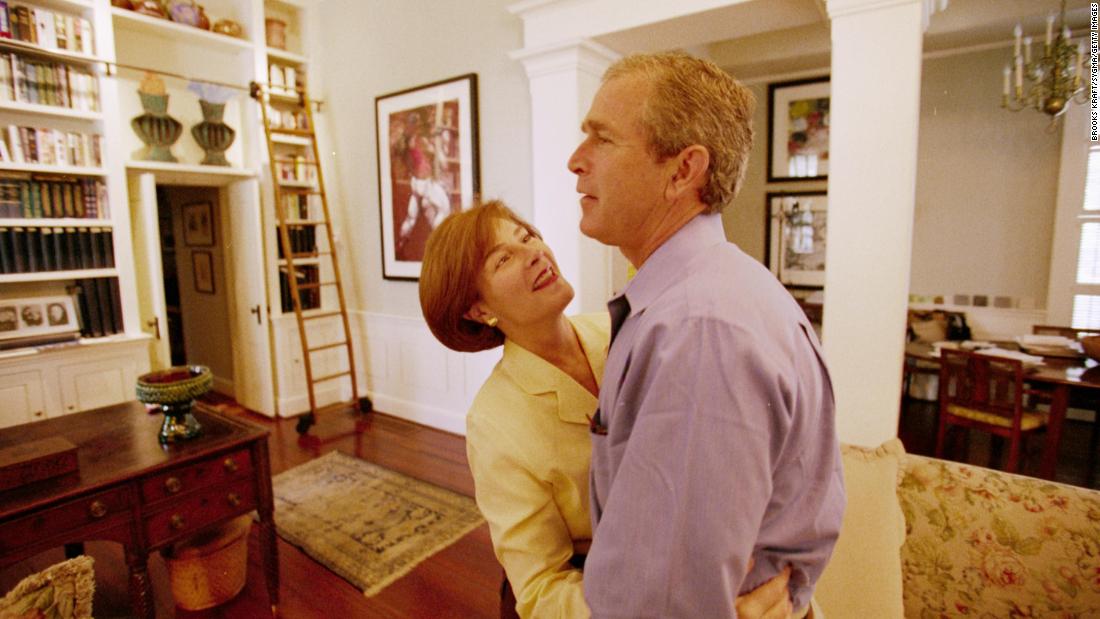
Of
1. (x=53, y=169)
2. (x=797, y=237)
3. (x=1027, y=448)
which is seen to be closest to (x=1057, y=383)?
(x=1027, y=448)

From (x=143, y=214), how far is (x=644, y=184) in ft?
14.6

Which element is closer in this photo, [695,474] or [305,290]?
[695,474]

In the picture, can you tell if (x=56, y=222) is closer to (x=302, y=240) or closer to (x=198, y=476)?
(x=302, y=240)

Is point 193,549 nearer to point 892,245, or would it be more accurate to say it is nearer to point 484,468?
point 484,468

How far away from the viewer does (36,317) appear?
3.71 metres

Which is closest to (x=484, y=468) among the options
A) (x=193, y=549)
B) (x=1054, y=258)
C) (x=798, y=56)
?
(x=193, y=549)

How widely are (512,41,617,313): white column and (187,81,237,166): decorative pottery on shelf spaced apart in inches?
95.9

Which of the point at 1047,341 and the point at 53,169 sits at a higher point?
the point at 53,169

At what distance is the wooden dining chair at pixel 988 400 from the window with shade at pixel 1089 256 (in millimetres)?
1435

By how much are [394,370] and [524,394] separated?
13.1 feet

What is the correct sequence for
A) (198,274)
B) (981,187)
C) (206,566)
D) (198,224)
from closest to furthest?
(206,566) < (981,187) < (198,224) < (198,274)

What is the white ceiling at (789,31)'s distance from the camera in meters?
2.90

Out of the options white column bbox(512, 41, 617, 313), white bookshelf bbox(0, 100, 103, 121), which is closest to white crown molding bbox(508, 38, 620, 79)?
white column bbox(512, 41, 617, 313)

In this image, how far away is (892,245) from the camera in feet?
8.13
